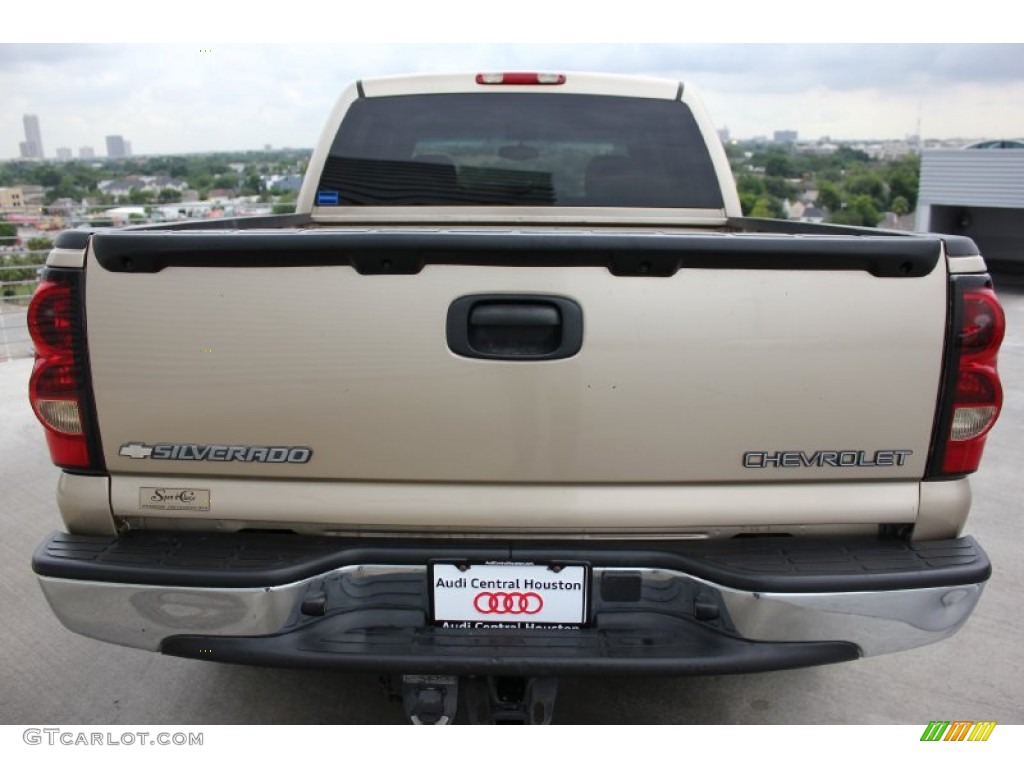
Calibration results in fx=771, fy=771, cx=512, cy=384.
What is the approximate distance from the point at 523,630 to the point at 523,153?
2.53m

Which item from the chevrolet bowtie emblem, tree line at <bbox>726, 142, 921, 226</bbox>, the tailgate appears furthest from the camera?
tree line at <bbox>726, 142, 921, 226</bbox>

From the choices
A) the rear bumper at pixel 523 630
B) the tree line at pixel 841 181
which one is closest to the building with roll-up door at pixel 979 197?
the tree line at pixel 841 181

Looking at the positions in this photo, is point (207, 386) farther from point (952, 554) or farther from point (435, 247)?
point (952, 554)

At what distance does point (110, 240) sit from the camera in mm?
1927

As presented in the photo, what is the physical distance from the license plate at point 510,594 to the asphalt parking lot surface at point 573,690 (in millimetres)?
627

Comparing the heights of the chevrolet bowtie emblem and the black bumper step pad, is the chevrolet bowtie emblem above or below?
above

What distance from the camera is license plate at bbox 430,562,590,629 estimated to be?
1.96 m

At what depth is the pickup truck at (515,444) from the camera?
1894mm

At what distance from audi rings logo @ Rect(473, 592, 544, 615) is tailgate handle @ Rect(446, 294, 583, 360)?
61cm

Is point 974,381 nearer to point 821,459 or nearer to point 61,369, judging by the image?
point 821,459

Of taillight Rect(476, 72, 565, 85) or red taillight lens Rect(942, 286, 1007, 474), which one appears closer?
red taillight lens Rect(942, 286, 1007, 474)
